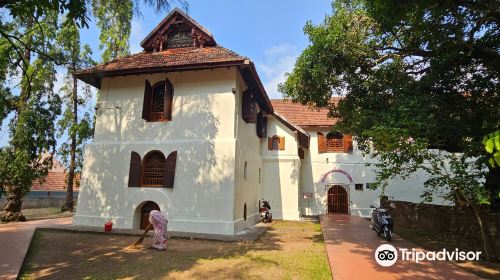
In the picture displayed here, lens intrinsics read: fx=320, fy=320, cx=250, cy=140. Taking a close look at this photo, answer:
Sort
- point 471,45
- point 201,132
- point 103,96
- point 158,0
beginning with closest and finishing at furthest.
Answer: point 158,0
point 471,45
point 201,132
point 103,96

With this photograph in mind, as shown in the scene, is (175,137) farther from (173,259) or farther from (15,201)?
(15,201)

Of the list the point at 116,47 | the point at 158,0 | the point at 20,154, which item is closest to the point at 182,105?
the point at 158,0

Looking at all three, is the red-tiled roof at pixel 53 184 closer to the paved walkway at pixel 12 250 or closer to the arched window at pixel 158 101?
the paved walkway at pixel 12 250

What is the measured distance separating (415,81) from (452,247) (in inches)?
190

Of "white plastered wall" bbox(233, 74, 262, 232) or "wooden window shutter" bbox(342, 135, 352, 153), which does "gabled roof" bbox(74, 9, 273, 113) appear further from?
"wooden window shutter" bbox(342, 135, 352, 153)

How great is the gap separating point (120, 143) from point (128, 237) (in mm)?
4021

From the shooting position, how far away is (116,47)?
2059 cm

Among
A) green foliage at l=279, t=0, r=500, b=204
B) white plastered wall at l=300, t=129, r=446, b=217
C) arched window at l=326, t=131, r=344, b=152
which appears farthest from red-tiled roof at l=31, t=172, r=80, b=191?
green foliage at l=279, t=0, r=500, b=204

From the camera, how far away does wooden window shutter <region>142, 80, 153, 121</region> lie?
41.7 ft

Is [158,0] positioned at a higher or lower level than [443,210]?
higher

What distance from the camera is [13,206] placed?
1519cm

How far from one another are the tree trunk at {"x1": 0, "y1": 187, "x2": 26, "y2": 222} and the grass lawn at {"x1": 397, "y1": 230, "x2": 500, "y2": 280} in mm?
16840

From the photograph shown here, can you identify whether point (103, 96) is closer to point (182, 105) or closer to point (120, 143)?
point (120, 143)

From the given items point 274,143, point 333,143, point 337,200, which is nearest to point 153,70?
point 274,143
